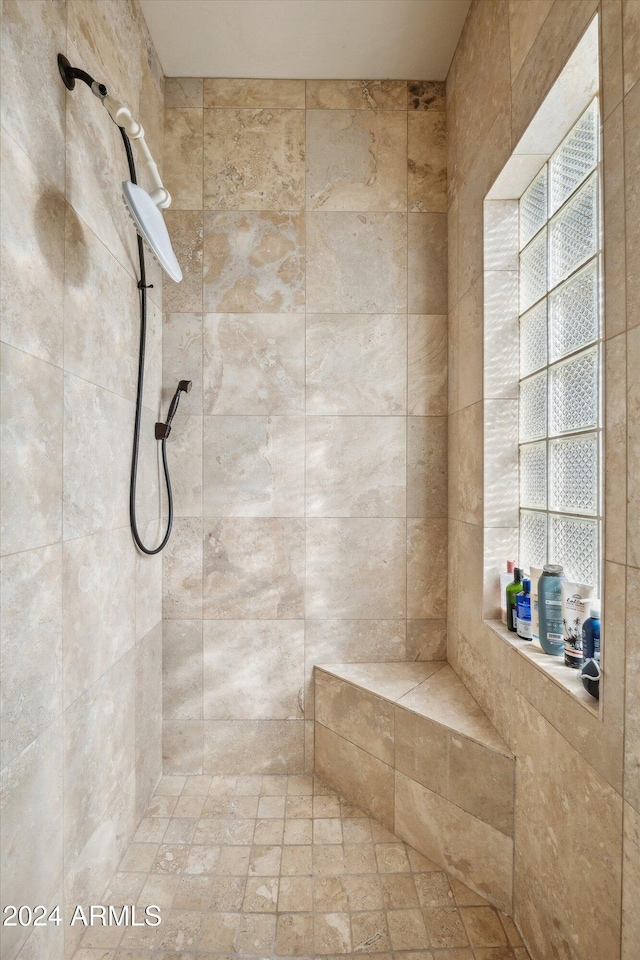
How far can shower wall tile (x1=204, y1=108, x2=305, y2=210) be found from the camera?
1.82 meters

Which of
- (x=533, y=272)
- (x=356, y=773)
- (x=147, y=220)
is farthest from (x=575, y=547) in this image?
(x=147, y=220)

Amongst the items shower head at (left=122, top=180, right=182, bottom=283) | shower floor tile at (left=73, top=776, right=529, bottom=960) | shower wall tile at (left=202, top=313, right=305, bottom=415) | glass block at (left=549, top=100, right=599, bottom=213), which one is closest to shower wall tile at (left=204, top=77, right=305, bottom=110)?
shower wall tile at (left=202, top=313, right=305, bottom=415)

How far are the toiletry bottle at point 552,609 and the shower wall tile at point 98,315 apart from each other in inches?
50.0

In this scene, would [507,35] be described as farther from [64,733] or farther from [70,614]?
[64,733]

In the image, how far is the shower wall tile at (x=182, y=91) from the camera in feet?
5.95

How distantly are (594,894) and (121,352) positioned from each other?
1706mm

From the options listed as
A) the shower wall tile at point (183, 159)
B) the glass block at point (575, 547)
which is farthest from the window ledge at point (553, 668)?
the shower wall tile at point (183, 159)

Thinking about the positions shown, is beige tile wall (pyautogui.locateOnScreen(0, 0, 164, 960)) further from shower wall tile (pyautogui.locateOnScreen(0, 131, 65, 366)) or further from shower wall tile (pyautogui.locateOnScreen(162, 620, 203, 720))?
shower wall tile (pyautogui.locateOnScreen(162, 620, 203, 720))

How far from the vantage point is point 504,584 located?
57.2 inches

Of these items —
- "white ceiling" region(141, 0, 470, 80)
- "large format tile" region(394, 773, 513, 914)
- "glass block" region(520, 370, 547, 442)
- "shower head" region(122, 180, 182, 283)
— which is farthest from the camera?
"white ceiling" region(141, 0, 470, 80)

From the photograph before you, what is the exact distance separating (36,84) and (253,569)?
148 cm

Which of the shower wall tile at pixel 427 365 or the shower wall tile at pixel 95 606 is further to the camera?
the shower wall tile at pixel 427 365

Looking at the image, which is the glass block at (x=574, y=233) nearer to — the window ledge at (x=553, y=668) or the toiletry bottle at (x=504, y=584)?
the toiletry bottle at (x=504, y=584)

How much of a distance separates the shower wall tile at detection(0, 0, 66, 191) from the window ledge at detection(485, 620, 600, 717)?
155cm
